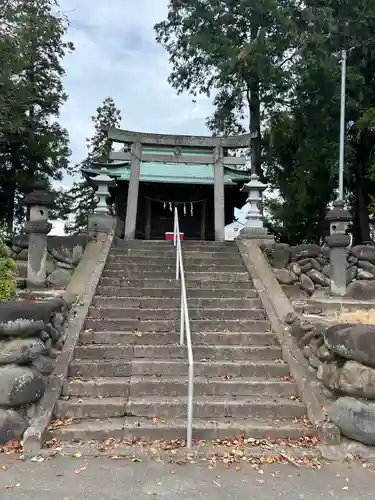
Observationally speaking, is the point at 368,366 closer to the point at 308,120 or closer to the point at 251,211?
the point at 251,211

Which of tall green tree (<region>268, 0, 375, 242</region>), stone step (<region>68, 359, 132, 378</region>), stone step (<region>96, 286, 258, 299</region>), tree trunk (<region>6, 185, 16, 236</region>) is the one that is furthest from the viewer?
tree trunk (<region>6, 185, 16, 236</region>)

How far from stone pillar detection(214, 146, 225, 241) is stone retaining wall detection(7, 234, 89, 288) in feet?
11.4

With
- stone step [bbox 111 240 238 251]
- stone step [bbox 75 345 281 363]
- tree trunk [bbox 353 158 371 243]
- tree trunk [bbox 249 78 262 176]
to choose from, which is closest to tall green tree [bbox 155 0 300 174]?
tree trunk [bbox 249 78 262 176]

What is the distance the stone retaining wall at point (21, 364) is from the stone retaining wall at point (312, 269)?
166 inches

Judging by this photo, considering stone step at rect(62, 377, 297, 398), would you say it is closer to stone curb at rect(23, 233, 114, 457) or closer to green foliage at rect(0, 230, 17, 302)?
stone curb at rect(23, 233, 114, 457)

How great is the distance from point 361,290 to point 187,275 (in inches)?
107

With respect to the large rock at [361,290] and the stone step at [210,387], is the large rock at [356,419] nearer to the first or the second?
the stone step at [210,387]

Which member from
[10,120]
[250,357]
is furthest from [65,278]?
[10,120]

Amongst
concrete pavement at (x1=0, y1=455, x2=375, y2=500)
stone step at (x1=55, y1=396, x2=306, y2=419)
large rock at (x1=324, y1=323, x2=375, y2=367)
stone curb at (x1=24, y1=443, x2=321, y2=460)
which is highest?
large rock at (x1=324, y1=323, x2=375, y2=367)

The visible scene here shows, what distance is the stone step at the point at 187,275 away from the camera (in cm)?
704

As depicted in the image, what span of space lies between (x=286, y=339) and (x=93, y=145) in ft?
69.2

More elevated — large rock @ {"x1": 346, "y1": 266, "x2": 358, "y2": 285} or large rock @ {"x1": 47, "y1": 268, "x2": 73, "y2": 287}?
large rock @ {"x1": 346, "y1": 266, "x2": 358, "y2": 285}

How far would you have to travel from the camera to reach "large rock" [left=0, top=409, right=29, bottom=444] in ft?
12.4

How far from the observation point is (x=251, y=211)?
Result: 906 cm
